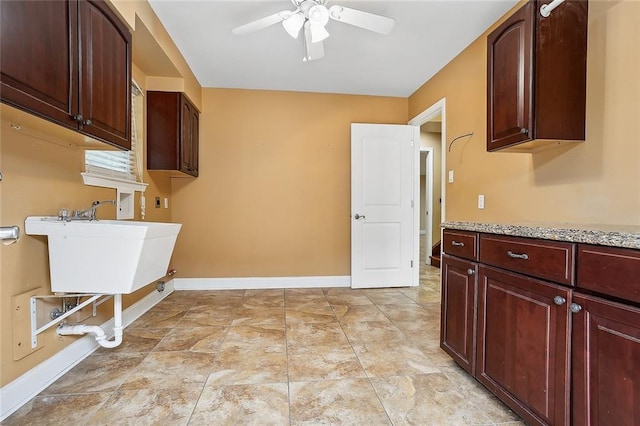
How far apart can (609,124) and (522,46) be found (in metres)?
0.61

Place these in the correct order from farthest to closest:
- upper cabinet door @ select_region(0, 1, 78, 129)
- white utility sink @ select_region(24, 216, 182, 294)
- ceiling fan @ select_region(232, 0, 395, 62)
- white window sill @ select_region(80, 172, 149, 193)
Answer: white window sill @ select_region(80, 172, 149, 193) → ceiling fan @ select_region(232, 0, 395, 62) → white utility sink @ select_region(24, 216, 182, 294) → upper cabinet door @ select_region(0, 1, 78, 129)

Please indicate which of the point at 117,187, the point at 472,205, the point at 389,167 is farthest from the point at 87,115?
the point at 389,167

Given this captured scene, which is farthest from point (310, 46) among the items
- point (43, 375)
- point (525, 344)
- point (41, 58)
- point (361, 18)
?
point (43, 375)

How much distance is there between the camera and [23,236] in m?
1.62

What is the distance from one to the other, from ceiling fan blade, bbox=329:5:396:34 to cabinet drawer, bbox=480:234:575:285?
1483mm

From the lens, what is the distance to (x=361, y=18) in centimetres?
200

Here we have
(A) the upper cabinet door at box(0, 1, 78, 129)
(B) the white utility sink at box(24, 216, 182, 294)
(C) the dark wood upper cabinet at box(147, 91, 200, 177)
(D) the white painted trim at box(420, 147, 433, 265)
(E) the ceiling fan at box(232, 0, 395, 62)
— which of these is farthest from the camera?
(D) the white painted trim at box(420, 147, 433, 265)

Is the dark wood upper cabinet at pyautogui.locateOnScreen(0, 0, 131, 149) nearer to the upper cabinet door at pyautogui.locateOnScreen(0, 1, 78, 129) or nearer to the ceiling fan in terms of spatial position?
the upper cabinet door at pyautogui.locateOnScreen(0, 1, 78, 129)

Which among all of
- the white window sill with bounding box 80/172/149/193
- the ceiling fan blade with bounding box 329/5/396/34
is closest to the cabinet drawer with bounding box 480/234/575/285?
the ceiling fan blade with bounding box 329/5/396/34

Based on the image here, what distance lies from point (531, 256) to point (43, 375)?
257cm

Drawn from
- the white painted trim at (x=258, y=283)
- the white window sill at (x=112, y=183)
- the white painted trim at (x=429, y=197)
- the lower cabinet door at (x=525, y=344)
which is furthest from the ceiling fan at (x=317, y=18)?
the white painted trim at (x=429, y=197)

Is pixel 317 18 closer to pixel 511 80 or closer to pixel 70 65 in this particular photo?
pixel 511 80

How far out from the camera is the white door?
3826 mm

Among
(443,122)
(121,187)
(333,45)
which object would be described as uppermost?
(333,45)
